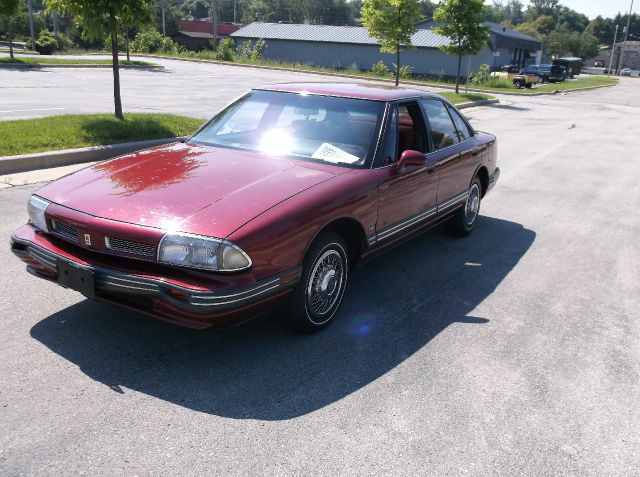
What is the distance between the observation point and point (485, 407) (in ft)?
11.6

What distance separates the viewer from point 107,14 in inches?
438

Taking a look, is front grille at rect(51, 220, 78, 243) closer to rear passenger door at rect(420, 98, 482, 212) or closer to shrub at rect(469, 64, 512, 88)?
rear passenger door at rect(420, 98, 482, 212)

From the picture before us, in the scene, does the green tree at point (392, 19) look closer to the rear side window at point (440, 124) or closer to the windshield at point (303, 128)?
the rear side window at point (440, 124)

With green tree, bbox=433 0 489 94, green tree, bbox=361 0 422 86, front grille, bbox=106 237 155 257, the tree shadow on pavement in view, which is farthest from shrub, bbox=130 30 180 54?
front grille, bbox=106 237 155 257

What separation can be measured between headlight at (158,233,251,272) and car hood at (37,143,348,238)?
54mm

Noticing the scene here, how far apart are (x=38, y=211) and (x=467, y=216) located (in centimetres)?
450

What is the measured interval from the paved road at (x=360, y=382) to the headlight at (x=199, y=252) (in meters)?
0.71

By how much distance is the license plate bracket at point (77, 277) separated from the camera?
3.56 meters

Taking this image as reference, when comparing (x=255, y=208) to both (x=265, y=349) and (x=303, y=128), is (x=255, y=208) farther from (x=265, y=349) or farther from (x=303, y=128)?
(x=303, y=128)

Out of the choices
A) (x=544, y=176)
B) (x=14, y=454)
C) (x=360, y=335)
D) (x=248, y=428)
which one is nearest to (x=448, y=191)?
(x=360, y=335)

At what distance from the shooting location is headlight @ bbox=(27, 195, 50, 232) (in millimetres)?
3963

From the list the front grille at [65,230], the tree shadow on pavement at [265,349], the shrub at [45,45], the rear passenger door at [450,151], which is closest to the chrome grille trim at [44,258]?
the front grille at [65,230]

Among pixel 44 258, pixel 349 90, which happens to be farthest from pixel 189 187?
pixel 349 90

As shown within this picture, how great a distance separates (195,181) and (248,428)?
1.70 meters
